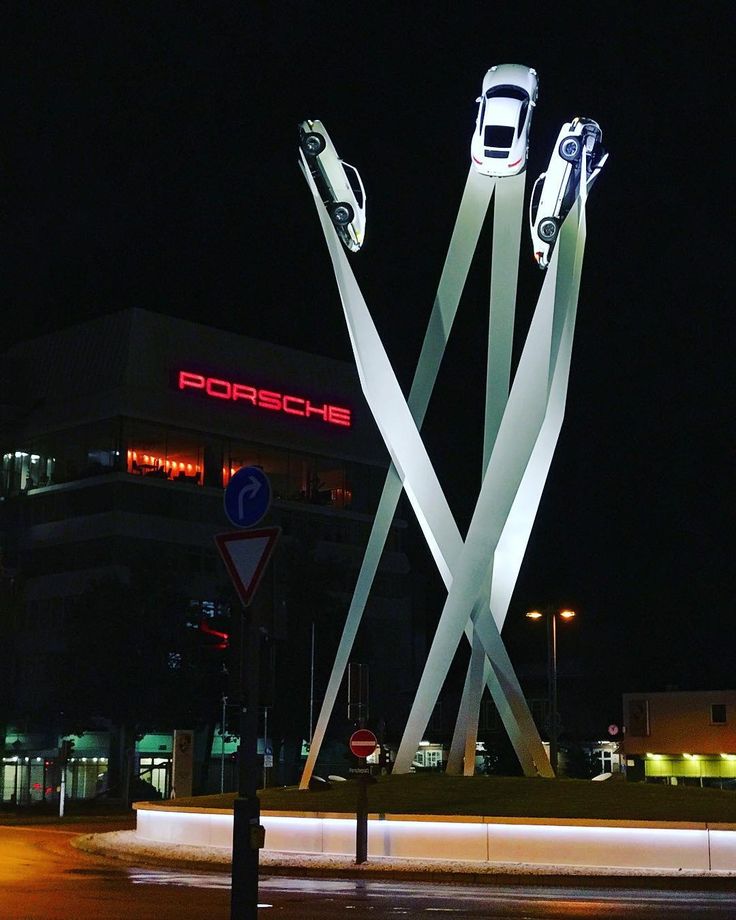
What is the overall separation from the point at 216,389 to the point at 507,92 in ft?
156

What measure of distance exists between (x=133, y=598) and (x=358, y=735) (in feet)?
124

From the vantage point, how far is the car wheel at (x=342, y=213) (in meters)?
29.4

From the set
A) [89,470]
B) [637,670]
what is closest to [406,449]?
[89,470]

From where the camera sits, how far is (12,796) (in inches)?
2665

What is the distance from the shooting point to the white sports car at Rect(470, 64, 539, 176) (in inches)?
1089

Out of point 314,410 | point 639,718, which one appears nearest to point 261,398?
point 314,410

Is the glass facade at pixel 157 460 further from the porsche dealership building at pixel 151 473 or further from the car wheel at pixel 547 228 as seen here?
the car wheel at pixel 547 228

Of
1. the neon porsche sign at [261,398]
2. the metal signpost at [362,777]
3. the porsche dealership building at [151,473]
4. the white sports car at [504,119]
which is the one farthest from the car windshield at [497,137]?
the neon porsche sign at [261,398]

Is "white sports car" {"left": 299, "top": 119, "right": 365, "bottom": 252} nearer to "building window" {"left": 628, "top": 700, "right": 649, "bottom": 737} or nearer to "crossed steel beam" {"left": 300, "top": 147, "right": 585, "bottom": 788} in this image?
"crossed steel beam" {"left": 300, "top": 147, "right": 585, "bottom": 788}

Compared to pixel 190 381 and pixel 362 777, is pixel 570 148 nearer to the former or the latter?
pixel 362 777

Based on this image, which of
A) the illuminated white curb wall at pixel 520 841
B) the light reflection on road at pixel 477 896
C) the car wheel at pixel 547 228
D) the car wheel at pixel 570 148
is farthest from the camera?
the car wheel at pixel 547 228

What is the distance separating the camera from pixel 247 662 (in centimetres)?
1092

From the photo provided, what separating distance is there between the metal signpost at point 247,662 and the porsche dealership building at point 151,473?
51323 millimetres

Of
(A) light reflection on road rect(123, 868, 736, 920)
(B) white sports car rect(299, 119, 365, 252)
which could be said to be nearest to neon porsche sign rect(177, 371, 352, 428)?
(B) white sports car rect(299, 119, 365, 252)
